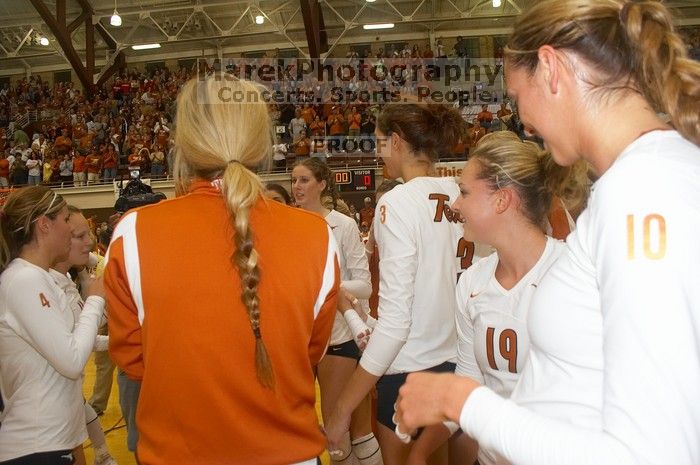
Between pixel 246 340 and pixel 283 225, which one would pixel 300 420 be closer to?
pixel 246 340

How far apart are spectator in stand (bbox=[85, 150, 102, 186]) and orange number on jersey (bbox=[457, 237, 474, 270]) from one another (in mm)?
16746

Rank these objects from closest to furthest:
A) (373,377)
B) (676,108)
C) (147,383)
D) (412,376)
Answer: (676,108) < (412,376) < (147,383) < (373,377)

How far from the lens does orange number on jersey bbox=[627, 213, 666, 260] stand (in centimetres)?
80

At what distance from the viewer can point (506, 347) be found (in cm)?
191

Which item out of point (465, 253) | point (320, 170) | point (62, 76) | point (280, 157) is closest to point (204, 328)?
point (465, 253)

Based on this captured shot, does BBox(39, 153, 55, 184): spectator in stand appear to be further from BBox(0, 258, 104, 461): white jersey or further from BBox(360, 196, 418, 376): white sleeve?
BBox(360, 196, 418, 376): white sleeve

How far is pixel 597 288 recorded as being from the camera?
0.97m

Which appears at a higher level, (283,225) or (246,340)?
(283,225)

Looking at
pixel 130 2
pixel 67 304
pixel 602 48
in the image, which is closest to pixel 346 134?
pixel 130 2

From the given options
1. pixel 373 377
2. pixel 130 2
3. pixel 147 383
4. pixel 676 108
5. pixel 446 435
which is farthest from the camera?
pixel 130 2

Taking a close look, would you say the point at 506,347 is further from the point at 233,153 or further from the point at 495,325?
the point at 233,153

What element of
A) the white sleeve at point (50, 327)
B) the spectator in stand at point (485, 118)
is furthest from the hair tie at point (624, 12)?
the spectator in stand at point (485, 118)

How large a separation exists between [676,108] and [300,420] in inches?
41.8

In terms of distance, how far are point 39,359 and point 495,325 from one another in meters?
1.74
